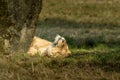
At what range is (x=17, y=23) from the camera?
1021 cm

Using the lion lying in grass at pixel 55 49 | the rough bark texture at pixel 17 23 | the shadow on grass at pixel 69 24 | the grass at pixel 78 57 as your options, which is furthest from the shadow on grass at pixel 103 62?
the shadow on grass at pixel 69 24

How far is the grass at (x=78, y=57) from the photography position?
315 inches

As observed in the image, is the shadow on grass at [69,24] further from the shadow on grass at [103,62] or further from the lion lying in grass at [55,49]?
the shadow on grass at [103,62]

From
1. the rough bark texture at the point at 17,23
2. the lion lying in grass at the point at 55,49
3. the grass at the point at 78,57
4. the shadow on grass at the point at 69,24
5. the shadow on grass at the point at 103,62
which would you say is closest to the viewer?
the grass at the point at 78,57

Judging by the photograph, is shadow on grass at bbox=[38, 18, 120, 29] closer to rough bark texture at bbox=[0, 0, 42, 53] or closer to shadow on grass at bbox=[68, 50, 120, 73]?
rough bark texture at bbox=[0, 0, 42, 53]

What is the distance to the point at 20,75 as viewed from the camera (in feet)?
26.1

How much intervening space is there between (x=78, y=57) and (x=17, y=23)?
52.9 inches

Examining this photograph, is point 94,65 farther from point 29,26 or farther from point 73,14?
point 73,14

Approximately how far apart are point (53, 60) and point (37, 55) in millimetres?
1270

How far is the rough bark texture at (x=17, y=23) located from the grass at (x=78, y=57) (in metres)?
0.42

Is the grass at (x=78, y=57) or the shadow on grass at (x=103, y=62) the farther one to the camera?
the shadow on grass at (x=103, y=62)

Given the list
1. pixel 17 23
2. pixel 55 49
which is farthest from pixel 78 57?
pixel 17 23

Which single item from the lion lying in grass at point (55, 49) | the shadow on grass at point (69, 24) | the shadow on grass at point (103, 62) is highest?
the shadow on grass at point (103, 62)

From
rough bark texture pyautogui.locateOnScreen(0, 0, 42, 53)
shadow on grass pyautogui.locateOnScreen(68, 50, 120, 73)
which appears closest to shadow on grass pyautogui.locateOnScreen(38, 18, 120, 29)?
rough bark texture pyautogui.locateOnScreen(0, 0, 42, 53)
